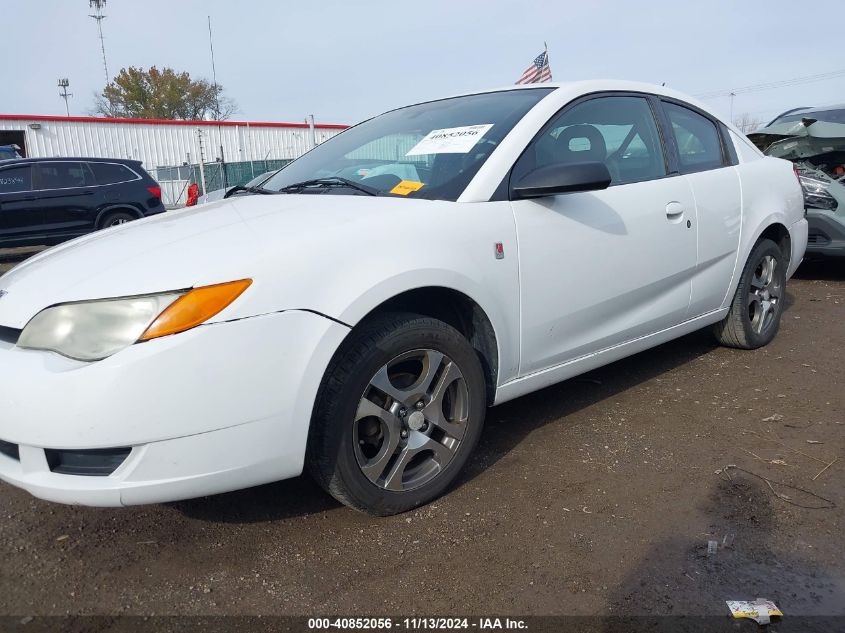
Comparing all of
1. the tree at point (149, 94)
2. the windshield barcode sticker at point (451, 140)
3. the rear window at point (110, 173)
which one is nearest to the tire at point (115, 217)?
the rear window at point (110, 173)

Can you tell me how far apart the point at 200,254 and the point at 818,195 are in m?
5.90

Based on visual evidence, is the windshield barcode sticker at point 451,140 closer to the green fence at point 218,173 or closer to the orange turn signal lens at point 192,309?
the orange turn signal lens at point 192,309

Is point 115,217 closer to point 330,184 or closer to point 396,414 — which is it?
point 330,184

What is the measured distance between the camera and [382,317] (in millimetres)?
2293

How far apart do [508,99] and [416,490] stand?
182 centimetres

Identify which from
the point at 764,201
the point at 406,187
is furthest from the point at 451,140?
the point at 764,201

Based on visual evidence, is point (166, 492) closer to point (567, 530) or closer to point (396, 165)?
point (567, 530)

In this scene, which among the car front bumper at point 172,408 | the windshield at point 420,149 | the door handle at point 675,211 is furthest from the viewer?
the door handle at point 675,211

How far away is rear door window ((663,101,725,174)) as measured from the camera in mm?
3531

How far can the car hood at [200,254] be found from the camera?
1.96 m

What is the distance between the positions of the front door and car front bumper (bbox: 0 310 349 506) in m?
1.04

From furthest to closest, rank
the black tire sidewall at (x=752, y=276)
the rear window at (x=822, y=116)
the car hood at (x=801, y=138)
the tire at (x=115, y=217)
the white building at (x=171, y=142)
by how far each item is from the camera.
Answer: the white building at (x=171, y=142) < the tire at (x=115, y=217) < the rear window at (x=822, y=116) < the car hood at (x=801, y=138) < the black tire sidewall at (x=752, y=276)

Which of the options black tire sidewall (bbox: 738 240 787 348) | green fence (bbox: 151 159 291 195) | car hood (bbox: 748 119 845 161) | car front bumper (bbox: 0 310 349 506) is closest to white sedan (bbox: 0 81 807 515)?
car front bumper (bbox: 0 310 349 506)

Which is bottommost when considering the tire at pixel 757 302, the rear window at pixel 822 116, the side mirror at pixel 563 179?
the tire at pixel 757 302
